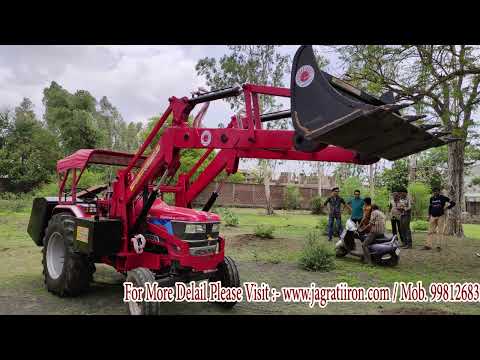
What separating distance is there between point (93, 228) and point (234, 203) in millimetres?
23344

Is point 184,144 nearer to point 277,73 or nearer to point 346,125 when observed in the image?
point 346,125

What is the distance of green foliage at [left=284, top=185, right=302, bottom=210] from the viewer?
95.5ft

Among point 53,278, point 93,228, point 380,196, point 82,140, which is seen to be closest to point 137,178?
point 93,228

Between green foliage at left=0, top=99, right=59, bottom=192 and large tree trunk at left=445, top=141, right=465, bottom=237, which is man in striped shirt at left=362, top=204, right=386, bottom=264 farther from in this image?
green foliage at left=0, top=99, right=59, bottom=192

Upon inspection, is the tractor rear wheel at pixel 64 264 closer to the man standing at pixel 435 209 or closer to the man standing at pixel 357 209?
the man standing at pixel 357 209

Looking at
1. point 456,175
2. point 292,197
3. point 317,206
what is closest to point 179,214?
point 456,175

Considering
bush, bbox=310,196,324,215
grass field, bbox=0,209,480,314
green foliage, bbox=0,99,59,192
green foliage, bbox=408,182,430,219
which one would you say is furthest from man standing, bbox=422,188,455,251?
green foliage, bbox=0,99,59,192

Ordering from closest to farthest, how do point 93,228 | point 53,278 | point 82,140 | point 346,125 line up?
point 346,125
point 93,228
point 53,278
point 82,140

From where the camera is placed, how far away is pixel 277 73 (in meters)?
25.9

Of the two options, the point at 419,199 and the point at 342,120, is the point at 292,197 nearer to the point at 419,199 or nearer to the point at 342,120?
the point at 419,199

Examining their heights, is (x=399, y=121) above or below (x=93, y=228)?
above

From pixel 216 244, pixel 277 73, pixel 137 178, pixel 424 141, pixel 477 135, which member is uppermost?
pixel 277 73

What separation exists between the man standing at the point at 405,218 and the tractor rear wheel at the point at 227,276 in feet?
23.2

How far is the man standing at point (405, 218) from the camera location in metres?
10.7
